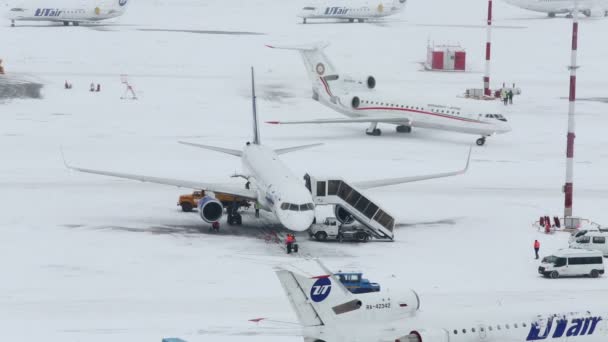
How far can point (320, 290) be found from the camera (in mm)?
35906

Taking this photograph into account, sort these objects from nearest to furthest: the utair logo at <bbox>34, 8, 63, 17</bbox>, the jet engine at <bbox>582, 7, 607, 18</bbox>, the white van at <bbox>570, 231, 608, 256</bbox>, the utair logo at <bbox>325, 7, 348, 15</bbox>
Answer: the white van at <bbox>570, 231, 608, 256</bbox>, the utair logo at <bbox>34, 8, 63, 17</bbox>, the utair logo at <bbox>325, 7, 348, 15</bbox>, the jet engine at <bbox>582, 7, 607, 18</bbox>

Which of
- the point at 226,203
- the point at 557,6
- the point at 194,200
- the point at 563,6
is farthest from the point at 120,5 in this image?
the point at 226,203

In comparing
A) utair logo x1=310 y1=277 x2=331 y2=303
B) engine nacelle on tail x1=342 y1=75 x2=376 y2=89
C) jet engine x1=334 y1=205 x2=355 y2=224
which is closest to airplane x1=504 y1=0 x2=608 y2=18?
engine nacelle on tail x1=342 y1=75 x2=376 y2=89

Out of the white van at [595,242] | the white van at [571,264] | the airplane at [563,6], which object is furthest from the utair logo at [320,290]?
the airplane at [563,6]

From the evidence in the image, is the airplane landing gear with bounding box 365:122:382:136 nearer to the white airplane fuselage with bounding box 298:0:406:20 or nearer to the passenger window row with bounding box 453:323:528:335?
the passenger window row with bounding box 453:323:528:335

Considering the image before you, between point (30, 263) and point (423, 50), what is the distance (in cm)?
9005

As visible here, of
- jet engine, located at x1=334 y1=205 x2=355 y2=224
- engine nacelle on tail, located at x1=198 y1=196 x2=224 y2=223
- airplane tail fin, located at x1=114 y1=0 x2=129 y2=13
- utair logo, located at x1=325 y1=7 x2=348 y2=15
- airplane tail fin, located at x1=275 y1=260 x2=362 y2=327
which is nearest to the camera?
Result: airplane tail fin, located at x1=275 y1=260 x2=362 y2=327

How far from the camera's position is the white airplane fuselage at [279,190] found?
177 ft

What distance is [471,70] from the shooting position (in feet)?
417

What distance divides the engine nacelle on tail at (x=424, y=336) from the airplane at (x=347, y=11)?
115075 mm

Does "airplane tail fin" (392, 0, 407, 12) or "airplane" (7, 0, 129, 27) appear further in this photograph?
"airplane tail fin" (392, 0, 407, 12)

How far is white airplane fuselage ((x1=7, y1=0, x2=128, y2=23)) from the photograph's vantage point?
139000 mm

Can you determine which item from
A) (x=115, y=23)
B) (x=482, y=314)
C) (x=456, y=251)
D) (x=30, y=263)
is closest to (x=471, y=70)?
(x=115, y=23)

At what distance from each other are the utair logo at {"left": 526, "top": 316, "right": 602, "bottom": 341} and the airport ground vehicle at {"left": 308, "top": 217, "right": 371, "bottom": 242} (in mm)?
20090
